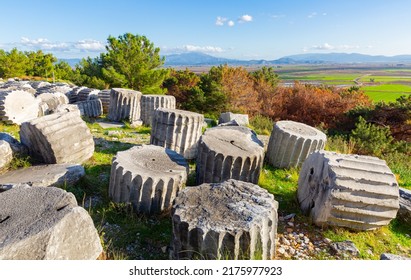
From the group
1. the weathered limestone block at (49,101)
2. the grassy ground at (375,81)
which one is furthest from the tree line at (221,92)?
the grassy ground at (375,81)

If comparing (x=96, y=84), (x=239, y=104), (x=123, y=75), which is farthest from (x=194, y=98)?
(x=96, y=84)

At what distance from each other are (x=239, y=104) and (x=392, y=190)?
16545mm

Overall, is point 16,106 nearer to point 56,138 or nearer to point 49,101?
point 49,101

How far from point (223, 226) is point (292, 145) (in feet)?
11.0

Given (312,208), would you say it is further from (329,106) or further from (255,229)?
(329,106)

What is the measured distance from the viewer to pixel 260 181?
16.7ft

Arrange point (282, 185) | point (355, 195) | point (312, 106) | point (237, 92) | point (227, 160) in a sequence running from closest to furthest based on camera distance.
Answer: point (355, 195)
point (227, 160)
point (282, 185)
point (312, 106)
point (237, 92)

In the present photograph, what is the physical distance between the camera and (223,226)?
2635 mm

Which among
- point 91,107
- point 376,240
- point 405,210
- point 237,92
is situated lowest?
point 237,92

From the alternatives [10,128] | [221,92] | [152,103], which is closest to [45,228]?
[10,128]

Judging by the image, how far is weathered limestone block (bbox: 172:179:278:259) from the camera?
2.60 meters

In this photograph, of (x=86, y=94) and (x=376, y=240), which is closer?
(x=376, y=240)

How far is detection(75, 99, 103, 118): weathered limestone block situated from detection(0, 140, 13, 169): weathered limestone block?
5448 mm

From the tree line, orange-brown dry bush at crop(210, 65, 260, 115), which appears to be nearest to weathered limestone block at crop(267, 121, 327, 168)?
the tree line
